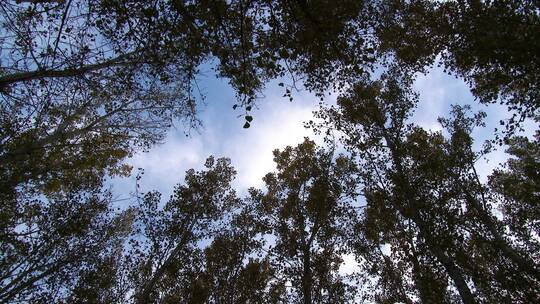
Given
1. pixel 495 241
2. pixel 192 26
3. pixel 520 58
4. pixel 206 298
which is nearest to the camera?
pixel 192 26

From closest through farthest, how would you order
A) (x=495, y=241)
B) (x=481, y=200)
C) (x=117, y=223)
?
(x=495, y=241) → (x=481, y=200) → (x=117, y=223)

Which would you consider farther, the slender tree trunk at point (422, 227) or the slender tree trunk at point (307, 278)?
the slender tree trunk at point (307, 278)

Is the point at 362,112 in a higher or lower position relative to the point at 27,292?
higher

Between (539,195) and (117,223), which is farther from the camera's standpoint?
(117,223)

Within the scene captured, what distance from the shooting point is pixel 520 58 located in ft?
24.2

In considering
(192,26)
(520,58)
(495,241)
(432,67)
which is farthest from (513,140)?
(192,26)

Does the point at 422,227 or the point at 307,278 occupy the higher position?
the point at 422,227

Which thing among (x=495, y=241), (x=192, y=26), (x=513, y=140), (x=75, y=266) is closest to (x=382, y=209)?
(x=495, y=241)

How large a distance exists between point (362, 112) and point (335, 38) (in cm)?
739

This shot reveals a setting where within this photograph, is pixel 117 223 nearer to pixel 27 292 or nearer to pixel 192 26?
pixel 27 292

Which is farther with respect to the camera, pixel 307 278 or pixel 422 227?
pixel 307 278

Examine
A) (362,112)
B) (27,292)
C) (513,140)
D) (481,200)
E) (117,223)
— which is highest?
(513,140)

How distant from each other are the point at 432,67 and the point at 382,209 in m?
5.02

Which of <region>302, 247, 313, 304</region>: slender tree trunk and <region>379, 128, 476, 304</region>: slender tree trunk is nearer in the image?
<region>379, 128, 476, 304</region>: slender tree trunk
